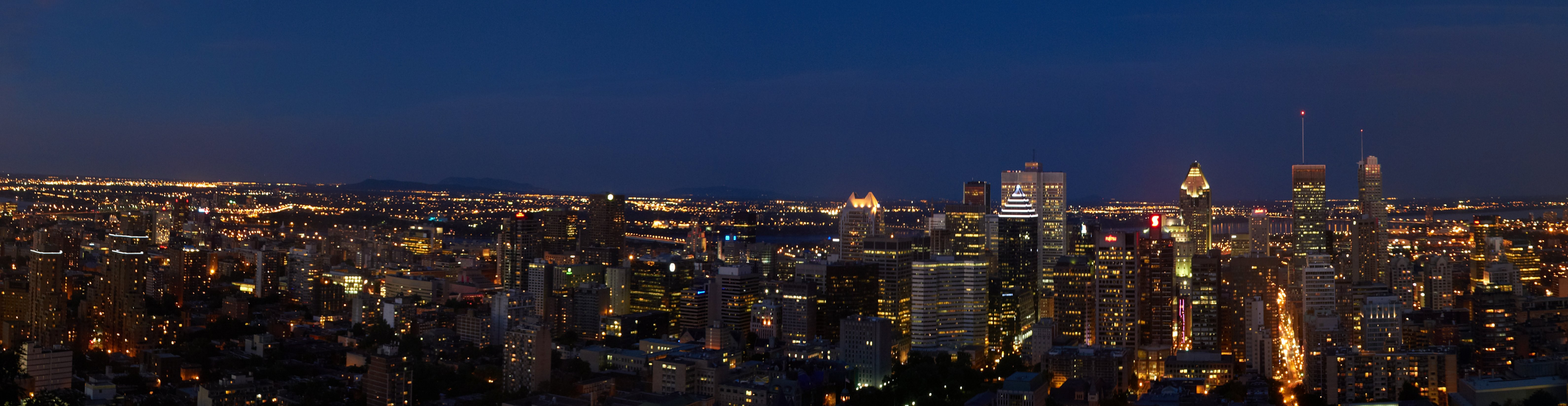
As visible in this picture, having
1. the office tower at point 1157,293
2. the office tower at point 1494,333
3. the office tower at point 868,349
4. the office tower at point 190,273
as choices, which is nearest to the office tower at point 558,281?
the office tower at point 190,273

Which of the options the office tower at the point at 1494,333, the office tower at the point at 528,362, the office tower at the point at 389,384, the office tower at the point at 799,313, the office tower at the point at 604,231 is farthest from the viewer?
the office tower at the point at 604,231

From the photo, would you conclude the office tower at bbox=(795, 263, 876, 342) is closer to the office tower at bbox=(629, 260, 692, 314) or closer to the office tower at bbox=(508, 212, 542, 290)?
the office tower at bbox=(629, 260, 692, 314)

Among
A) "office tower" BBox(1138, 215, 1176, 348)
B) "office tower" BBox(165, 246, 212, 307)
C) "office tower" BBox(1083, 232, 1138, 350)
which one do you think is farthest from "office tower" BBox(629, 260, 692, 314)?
"office tower" BBox(1138, 215, 1176, 348)

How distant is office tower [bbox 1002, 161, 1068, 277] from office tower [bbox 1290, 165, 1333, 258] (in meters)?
7.59

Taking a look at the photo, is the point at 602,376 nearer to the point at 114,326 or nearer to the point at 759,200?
the point at 114,326

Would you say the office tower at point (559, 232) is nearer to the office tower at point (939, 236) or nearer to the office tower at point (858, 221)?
the office tower at point (858, 221)

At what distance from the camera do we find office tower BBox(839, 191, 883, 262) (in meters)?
42.2

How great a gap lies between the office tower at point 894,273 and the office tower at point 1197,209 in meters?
10.5

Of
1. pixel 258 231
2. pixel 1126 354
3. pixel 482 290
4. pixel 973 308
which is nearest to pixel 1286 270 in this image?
pixel 973 308

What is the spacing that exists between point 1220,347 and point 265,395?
19012 mm

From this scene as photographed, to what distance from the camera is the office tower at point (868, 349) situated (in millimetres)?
24125

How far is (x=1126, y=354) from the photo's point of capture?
24.1m

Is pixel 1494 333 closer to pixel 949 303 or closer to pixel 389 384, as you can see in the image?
pixel 949 303

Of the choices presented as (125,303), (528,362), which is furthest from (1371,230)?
(125,303)
